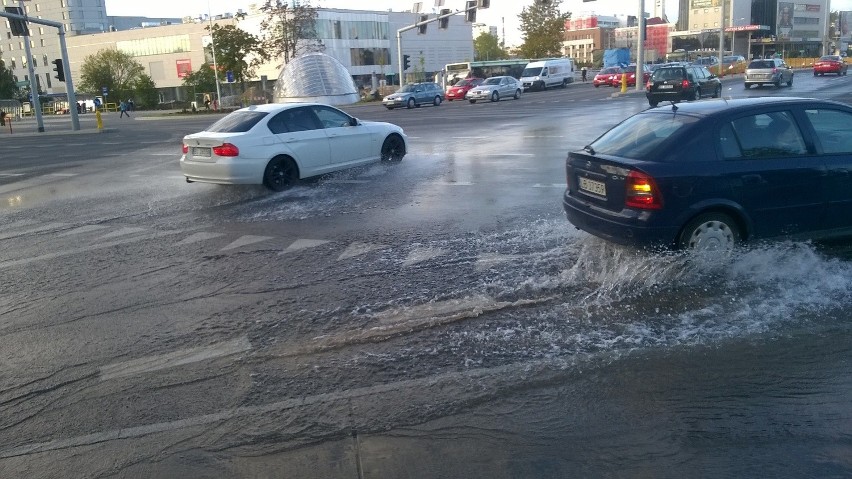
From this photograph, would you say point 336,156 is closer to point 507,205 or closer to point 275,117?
point 275,117

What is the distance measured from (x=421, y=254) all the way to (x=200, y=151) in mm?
5896

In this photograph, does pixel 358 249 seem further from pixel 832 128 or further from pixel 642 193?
pixel 832 128

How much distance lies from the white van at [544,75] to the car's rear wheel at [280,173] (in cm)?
4741

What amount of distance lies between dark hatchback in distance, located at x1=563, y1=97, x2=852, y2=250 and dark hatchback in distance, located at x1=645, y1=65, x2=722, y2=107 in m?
23.8

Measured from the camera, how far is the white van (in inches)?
2264

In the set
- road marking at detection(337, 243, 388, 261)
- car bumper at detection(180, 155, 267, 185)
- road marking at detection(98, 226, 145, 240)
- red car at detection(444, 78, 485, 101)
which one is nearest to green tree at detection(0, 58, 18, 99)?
red car at detection(444, 78, 485, 101)

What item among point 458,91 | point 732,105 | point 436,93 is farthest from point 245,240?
point 458,91

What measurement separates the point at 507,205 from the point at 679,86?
2208 centimetres

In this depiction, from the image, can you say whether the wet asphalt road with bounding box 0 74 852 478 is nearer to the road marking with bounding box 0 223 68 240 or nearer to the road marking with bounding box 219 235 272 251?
the road marking with bounding box 219 235 272 251

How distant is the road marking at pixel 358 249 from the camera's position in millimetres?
8039

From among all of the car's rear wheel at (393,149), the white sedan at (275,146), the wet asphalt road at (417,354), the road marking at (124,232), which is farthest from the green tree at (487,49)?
the wet asphalt road at (417,354)

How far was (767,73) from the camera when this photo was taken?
41.1 metres

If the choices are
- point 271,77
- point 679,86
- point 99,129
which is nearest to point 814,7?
point 271,77

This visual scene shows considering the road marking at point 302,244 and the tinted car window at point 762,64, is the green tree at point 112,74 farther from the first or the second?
the road marking at point 302,244
